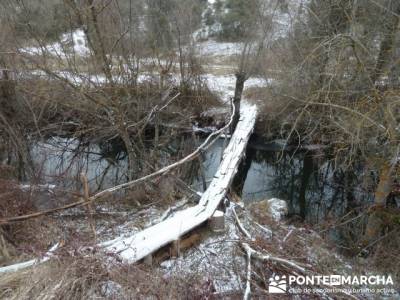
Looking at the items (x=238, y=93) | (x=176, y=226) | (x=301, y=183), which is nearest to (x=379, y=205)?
(x=176, y=226)

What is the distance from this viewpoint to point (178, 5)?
9.73 meters

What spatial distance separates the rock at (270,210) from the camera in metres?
5.79

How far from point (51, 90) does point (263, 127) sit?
6.01 metres

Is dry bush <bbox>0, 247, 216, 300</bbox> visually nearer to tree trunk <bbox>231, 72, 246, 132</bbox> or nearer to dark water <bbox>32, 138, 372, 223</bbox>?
dark water <bbox>32, 138, 372, 223</bbox>

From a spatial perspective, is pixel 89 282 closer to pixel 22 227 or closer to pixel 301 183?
pixel 22 227

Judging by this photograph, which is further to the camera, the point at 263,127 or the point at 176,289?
the point at 263,127

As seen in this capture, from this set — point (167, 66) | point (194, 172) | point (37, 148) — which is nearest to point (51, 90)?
point (37, 148)

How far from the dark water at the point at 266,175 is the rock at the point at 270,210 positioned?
0.94 meters

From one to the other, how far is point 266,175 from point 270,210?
3.04 m

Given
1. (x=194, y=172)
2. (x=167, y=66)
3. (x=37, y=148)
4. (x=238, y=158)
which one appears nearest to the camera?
(x=238, y=158)

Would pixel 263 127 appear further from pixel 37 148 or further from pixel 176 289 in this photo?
pixel 176 289

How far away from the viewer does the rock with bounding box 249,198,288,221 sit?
579 centimetres

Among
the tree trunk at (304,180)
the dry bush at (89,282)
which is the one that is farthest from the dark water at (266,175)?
the dry bush at (89,282)

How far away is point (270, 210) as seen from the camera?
609 cm
